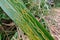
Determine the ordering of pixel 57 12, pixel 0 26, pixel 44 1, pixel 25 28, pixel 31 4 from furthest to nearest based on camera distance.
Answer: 1. pixel 57 12
2. pixel 44 1
3. pixel 31 4
4. pixel 0 26
5. pixel 25 28

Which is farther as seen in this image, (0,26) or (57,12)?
(57,12)

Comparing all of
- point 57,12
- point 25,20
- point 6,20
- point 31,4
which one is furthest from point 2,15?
point 57,12

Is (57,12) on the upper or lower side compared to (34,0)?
lower

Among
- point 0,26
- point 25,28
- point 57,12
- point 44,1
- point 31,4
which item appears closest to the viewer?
Result: point 25,28

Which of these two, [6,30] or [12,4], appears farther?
[6,30]

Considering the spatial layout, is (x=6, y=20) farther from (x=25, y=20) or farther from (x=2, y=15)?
(x=25, y=20)

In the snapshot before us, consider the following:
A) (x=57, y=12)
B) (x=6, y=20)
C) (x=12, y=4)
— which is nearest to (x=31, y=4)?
(x=6, y=20)

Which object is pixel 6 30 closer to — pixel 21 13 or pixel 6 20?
pixel 6 20

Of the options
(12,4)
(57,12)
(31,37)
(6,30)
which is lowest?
(57,12)

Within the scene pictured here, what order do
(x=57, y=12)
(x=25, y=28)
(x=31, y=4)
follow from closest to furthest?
(x=25, y=28) < (x=31, y=4) < (x=57, y=12)
